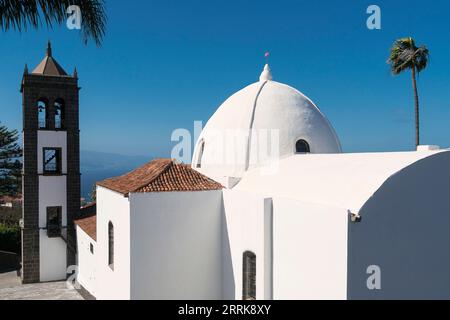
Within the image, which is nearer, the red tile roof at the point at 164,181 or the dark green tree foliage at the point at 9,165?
the red tile roof at the point at 164,181

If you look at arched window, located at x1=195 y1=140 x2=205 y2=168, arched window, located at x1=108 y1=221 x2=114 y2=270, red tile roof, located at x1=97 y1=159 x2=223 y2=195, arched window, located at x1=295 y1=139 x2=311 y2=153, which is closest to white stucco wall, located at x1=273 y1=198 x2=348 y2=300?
red tile roof, located at x1=97 y1=159 x2=223 y2=195

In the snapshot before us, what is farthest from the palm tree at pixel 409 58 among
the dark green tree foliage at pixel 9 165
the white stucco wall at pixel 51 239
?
the dark green tree foliage at pixel 9 165

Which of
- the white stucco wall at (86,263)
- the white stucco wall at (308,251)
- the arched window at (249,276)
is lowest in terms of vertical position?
the white stucco wall at (86,263)

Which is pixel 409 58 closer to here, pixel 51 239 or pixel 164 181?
pixel 164 181

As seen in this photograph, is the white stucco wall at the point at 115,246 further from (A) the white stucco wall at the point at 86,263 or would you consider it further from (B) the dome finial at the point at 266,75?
(B) the dome finial at the point at 266,75

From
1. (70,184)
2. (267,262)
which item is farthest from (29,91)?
(267,262)

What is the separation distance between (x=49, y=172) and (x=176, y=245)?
37.6ft

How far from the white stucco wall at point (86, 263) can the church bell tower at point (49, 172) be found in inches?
53.1

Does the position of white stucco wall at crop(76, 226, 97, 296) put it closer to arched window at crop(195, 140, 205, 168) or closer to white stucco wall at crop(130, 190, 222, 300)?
white stucco wall at crop(130, 190, 222, 300)

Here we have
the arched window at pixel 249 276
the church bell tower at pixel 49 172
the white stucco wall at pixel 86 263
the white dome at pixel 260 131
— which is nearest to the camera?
the arched window at pixel 249 276

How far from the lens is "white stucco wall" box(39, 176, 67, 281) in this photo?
19281 mm

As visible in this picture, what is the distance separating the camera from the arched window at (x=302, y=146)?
539 inches

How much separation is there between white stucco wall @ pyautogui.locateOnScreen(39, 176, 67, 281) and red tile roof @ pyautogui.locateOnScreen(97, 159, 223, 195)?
6.71 m

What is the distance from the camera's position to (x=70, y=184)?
786 inches
